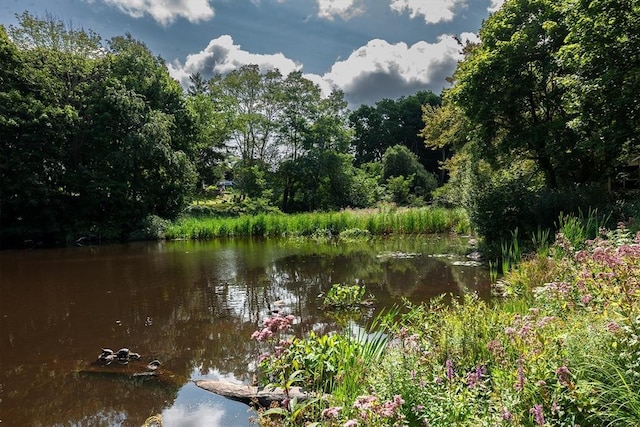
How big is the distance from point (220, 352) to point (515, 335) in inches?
147

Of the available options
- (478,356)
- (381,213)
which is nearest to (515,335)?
(478,356)

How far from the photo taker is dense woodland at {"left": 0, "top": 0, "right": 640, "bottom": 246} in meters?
9.95

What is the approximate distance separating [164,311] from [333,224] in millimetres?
12837

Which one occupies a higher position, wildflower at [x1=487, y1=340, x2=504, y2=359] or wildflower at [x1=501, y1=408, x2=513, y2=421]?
wildflower at [x1=487, y1=340, x2=504, y2=359]

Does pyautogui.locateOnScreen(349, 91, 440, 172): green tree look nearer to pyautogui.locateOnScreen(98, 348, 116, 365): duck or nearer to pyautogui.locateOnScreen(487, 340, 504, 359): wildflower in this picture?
pyautogui.locateOnScreen(98, 348, 116, 365): duck

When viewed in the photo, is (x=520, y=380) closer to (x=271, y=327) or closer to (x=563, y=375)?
(x=563, y=375)

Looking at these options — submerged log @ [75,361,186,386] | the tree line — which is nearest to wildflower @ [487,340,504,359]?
submerged log @ [75,361,186,386]

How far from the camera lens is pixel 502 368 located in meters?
2.66

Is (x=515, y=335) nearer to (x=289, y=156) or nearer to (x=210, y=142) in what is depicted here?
(x=289, y=156)


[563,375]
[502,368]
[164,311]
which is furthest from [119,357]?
[563,375]

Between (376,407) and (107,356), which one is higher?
(376,407)

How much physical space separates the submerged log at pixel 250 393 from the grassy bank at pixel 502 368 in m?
0.17

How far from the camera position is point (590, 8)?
29.3 ft

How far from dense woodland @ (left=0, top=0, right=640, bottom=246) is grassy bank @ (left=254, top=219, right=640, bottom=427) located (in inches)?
305
